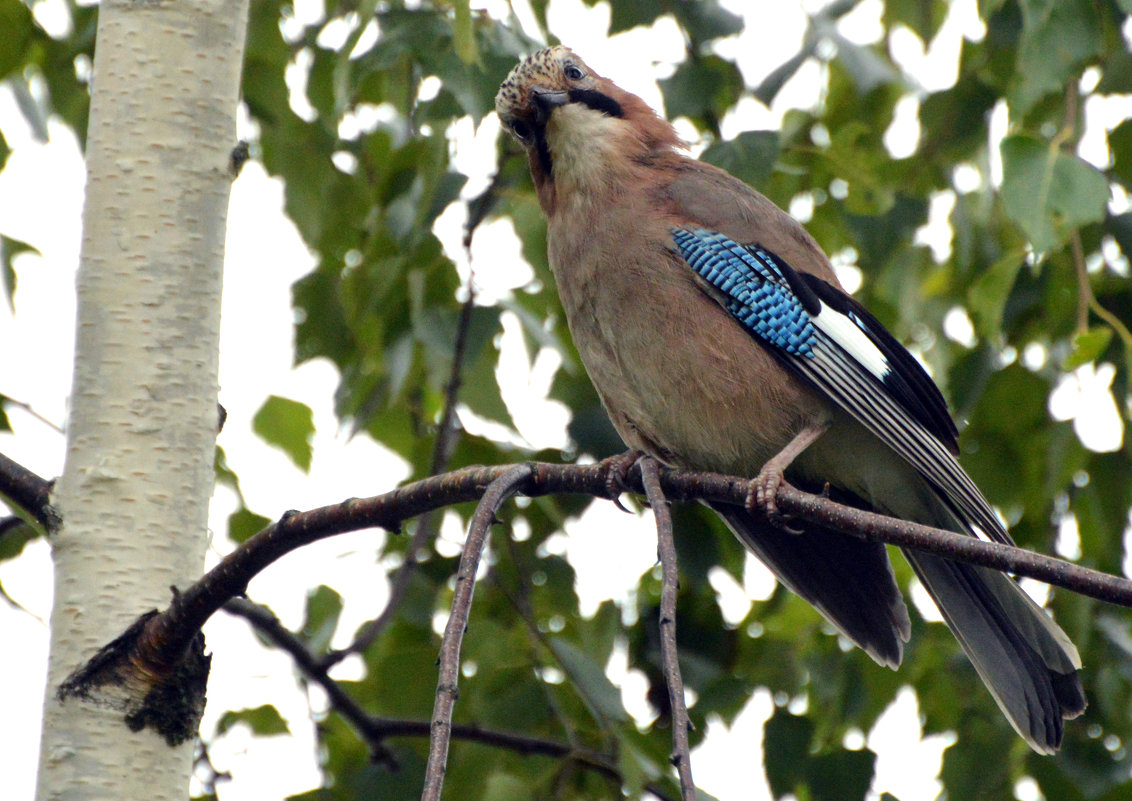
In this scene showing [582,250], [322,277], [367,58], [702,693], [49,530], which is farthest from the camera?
[322,277]

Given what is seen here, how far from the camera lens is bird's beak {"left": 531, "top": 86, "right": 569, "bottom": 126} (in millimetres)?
2883

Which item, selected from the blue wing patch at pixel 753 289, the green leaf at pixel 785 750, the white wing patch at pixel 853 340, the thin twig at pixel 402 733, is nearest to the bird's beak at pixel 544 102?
the blue wing patch at pixel 753 289

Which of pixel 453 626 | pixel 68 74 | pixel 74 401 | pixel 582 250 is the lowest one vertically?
pixel 453 626

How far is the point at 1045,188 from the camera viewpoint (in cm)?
222

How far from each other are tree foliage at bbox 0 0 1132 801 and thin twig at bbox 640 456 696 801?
776 mm

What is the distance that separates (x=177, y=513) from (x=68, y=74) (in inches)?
61.0

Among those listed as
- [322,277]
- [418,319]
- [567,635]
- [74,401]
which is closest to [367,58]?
[418,319]

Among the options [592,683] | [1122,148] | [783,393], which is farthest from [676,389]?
[1122,148]

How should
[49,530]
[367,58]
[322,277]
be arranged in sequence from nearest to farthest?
1. [49,530]
2. [367,58]
3. [322,277]

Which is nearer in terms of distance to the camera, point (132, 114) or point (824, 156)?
point (132, 114)

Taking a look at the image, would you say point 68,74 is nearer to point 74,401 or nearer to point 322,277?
point 322,277

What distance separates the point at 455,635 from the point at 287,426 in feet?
5.97

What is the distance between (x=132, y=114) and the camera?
76.0 inches

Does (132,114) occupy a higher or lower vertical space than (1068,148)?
lower
